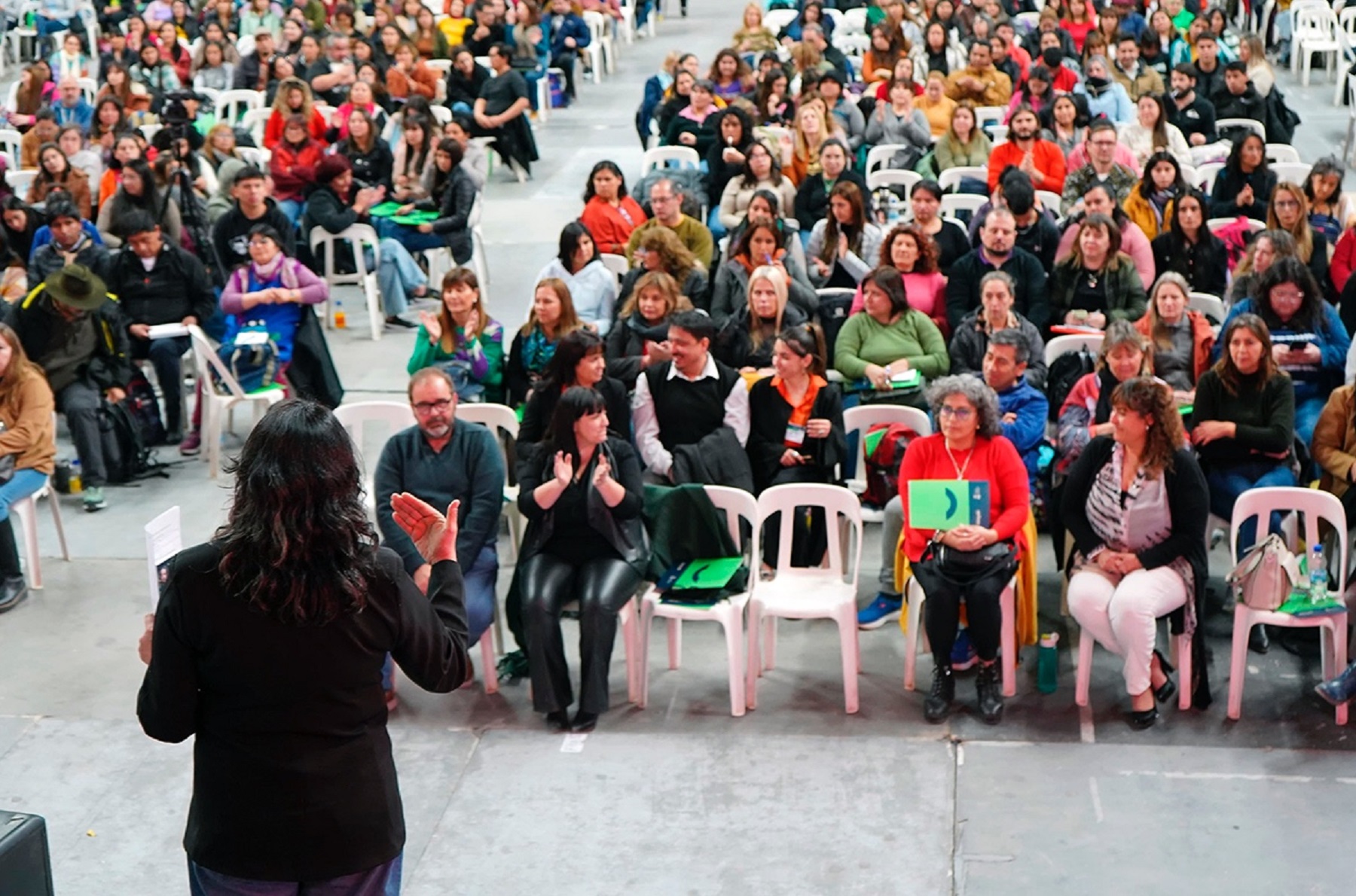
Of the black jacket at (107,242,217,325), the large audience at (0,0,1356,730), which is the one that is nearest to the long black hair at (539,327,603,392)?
the large audience at (0,0,1356,730)

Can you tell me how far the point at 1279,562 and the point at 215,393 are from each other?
4.48 metres

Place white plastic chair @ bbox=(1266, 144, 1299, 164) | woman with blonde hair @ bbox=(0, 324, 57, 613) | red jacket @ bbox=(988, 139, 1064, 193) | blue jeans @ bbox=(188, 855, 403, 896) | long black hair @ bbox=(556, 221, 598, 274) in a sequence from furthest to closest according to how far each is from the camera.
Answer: white plastic chair @ bbox=(1266, 144, 1299, 164) → red jacket @ bbox=(988, 139, 1064, 193) → long black hair @ bbox=(556, 221, 598, 274) → woman with blonde hair @ bbox=(0, 324, 57, 613) → blue jeans @ bbox=(188, 855, 403, 896)

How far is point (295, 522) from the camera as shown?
2.38 metres

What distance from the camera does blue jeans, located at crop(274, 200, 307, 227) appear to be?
9484 mm

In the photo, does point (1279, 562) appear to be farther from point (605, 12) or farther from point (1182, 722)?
point (605, 12)

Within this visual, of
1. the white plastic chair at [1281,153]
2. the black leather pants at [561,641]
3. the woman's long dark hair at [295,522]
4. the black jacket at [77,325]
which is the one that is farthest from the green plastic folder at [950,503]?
the white plastic chair at [1281,153]

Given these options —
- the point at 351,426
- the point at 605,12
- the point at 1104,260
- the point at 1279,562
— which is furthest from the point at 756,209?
the point at 605,12

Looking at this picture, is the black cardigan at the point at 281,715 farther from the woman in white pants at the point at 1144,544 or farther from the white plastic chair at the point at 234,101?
the white plastic chair at the point at 234,101

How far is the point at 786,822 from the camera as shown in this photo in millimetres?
4480

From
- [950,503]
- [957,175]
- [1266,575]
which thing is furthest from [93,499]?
[957,175]

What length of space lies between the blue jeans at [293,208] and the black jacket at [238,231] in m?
1.25

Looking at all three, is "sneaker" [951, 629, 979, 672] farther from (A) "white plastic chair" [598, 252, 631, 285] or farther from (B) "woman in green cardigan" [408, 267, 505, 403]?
(A) "white plastic chair" [598, 252, 631, 285]

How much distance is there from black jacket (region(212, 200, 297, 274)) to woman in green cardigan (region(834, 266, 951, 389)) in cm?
297

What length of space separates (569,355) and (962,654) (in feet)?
5.31
